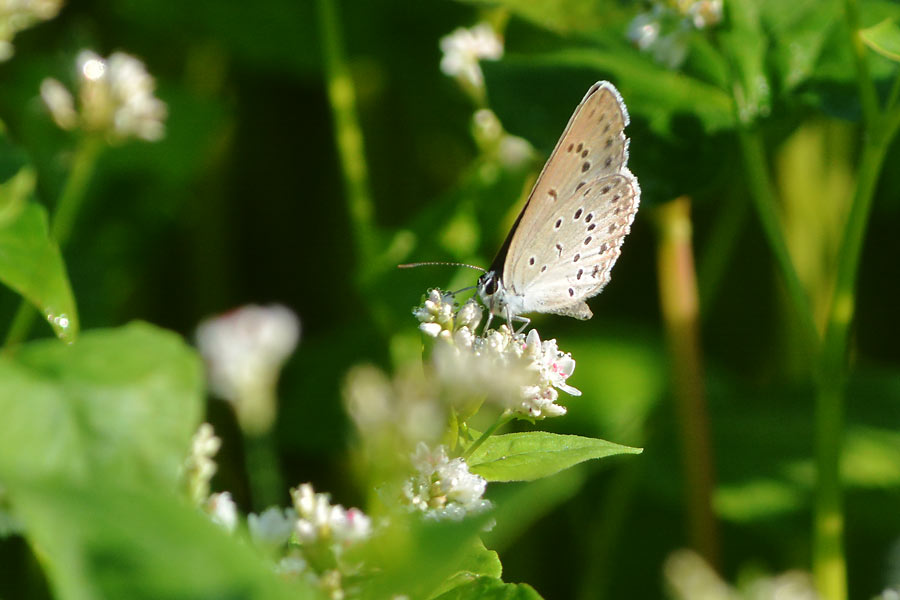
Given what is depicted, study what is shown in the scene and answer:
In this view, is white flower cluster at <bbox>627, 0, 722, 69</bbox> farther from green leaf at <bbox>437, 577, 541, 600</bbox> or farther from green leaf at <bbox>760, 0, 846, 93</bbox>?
green leaf at <bbox>437, 577, 541, 600</bbox>

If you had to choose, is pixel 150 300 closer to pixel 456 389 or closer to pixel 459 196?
pixel 459 196

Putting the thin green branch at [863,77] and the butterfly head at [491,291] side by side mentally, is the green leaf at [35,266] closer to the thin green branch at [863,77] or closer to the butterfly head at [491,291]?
the butterfly head at [491,291]

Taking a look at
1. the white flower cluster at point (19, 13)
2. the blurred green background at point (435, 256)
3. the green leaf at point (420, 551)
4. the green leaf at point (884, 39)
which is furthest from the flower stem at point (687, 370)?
the green leaf at point (420, 551)

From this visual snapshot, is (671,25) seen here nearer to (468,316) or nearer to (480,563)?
(468,316)

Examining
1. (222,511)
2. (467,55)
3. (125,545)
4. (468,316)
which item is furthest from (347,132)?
(125,545)

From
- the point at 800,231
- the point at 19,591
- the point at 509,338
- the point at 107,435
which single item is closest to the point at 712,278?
the point at 800,231

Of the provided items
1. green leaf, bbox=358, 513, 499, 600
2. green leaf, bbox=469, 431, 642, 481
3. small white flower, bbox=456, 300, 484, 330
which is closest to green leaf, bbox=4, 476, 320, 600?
green leaf, bbox=358, 513, 499, 600
